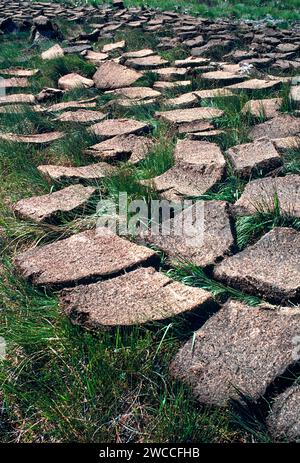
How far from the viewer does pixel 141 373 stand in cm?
168

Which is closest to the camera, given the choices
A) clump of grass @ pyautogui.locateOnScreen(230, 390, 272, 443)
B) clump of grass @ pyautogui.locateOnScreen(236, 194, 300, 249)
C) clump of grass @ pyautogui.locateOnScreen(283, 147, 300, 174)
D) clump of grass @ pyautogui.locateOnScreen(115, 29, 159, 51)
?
clump of grass @ pyautogui.locateOnScreen(230, 390, 272, 443)

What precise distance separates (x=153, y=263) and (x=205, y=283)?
0.78 ft

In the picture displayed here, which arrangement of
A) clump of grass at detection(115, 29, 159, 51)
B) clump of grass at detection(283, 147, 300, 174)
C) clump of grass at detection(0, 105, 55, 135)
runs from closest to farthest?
1. clump of grass at detection(283, 147, 300, 174)
2. clump of grass at detection(0, 105, 55, 135)
3. clump of grass at detection(115, 29, 159, 51)

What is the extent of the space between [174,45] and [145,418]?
4622 mm

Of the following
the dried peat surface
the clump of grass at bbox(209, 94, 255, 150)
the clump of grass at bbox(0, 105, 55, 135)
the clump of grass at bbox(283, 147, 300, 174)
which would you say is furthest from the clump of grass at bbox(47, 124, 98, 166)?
the clump of grass at bbox(283, 147, 300, 174)

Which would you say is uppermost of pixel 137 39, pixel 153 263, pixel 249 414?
pixel 137 39

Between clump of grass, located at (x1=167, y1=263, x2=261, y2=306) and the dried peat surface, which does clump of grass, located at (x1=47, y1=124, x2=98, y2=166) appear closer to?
the dried peat surface

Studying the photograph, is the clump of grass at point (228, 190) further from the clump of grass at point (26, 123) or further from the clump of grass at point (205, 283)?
the clump of grass at point (26, 123)

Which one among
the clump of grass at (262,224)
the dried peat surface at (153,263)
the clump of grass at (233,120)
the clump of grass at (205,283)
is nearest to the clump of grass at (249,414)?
the dried peat surface at (153,263)

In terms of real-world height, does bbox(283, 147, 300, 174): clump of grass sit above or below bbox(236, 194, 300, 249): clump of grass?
above

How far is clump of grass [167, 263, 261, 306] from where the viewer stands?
6.31 ft

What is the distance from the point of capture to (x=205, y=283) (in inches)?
80.0

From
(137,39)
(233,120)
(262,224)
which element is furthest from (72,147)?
(137,39)

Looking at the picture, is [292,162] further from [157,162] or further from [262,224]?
[157,162]
